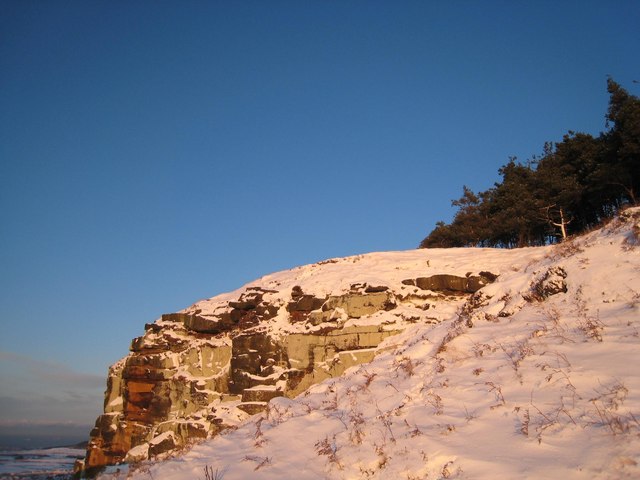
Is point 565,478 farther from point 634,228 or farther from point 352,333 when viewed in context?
point 352,333

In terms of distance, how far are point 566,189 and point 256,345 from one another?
A: 23521mm

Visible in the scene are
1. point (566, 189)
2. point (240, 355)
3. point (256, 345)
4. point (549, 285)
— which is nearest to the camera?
point (549, 285)

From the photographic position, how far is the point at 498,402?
215 inches

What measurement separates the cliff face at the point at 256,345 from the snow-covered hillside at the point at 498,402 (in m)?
7.66

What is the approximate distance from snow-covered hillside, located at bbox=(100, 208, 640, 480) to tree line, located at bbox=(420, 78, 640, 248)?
20.9 meters

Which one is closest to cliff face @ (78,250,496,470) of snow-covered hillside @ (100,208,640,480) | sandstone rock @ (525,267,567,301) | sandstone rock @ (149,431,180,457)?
sandstone rock @ (149,431,180,457)

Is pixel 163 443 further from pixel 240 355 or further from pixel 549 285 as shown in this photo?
pixel 549 285

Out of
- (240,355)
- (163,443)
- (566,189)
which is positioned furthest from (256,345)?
(566,189)

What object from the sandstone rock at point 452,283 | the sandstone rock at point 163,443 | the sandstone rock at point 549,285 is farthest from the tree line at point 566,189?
the sandstone rock at point 163,443

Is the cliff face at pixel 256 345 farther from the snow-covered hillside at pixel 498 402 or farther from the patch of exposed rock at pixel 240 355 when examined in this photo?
the snow-covered hillside at pixel 498 402

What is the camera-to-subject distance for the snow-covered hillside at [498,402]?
13.9 feet

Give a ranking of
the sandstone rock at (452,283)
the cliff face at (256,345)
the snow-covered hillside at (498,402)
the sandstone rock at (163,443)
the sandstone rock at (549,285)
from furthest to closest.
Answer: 1. the sandstone rock at (452,283)
2. the cliff face at (256,345)
3. the sandstone rock at (163,443)
4. the sandstone rock at (549,285)
5. the snow-covered hillside at (498,402)

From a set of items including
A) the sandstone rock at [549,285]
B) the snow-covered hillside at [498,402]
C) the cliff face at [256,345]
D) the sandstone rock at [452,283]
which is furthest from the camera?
the sandstone rock at [452,283]

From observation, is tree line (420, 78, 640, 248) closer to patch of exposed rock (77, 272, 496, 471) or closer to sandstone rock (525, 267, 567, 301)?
patch of exposed rock (77, 272, 496, 471)
